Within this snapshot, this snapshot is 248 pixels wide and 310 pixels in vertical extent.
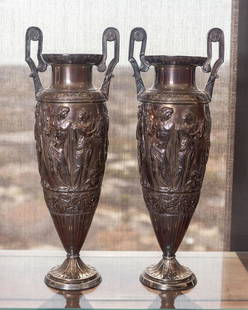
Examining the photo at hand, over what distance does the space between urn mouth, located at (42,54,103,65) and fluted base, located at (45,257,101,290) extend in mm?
395

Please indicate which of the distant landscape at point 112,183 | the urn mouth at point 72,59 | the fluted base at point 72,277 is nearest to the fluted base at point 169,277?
the fluted base at point 72,277

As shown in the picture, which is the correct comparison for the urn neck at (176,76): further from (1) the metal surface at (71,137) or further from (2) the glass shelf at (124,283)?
(2) the glass shelf at (124,283)

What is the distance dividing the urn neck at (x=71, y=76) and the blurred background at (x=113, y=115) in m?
0.31

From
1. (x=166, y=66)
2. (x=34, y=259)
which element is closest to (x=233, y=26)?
(x=166, y=66)

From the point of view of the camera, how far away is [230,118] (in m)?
1.40

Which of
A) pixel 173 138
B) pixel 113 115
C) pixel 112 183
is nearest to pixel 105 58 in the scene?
pixel 173 138

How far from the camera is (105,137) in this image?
3.55 ft

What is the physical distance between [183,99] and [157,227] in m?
0.26

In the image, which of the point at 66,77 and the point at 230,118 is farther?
the point at 230,118

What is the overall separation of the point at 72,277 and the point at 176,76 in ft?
1.47

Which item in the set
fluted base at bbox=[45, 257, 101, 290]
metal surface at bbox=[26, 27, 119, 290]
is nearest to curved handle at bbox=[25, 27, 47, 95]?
metal surface at bbox=[26, 27, 119, 290]

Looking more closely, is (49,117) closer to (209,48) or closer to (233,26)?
(209,48)

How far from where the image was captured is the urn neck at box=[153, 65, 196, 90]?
1054 millimetres

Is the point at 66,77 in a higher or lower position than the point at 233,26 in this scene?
lower
